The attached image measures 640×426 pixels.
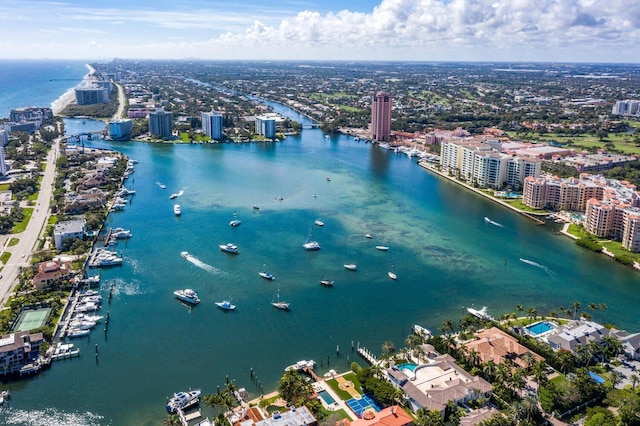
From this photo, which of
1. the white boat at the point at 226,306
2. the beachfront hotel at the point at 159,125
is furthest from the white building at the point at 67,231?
the beachfront hotel at the point at 159,125

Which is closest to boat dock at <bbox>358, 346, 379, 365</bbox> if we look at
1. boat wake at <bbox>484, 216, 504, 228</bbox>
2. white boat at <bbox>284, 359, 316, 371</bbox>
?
white boat at <bbox>284, 359, 316, 371</bbox>

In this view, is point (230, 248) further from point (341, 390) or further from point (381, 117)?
Answer: point (381, 117)

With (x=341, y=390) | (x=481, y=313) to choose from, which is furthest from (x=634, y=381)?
(x=341, y=390)

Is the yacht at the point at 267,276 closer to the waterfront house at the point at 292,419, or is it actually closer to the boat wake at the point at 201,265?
the boat wake at the point at 201,265

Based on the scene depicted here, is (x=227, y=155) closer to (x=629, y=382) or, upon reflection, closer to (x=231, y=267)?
(x=231, y=267)

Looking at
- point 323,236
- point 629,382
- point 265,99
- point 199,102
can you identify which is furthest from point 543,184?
point 265,99
